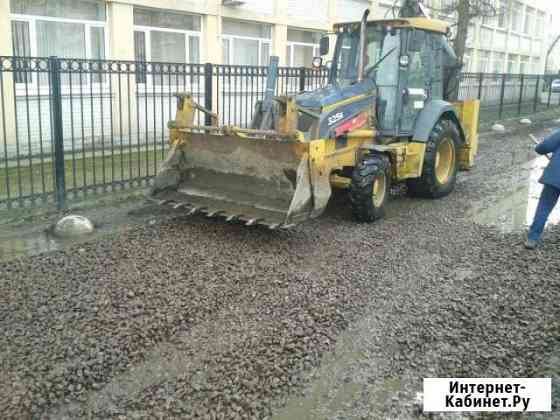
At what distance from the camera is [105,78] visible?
40.3 feet

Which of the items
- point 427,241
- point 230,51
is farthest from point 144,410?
point 230,51

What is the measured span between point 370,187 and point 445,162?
2695mm

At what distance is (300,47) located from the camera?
19953 mm

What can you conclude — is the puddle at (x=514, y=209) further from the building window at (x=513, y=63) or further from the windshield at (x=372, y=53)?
the building window at (x=513, y=63)

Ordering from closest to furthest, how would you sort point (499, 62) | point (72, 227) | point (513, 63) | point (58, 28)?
point (72, 227) < point (58, 28) < point (499, 62) < point (513, 63)

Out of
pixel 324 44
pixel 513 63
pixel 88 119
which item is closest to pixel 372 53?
pixel 324 44

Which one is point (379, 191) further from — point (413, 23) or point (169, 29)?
point (169, 29)

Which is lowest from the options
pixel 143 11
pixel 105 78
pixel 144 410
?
pixel 144 410

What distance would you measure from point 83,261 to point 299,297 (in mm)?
2272

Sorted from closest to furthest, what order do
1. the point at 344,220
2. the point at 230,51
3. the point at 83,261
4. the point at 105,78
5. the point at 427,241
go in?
1. the point at 83,261
2. the point at 427,241
3. the point at 344,220
4. the point at 105,78
5. the point at 230,51

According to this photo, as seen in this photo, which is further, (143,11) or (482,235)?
(143,11)

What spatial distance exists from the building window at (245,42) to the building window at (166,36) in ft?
4.05

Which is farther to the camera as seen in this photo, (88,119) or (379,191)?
(88,119)

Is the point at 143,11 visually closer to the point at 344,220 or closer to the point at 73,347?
the point at 344,220
